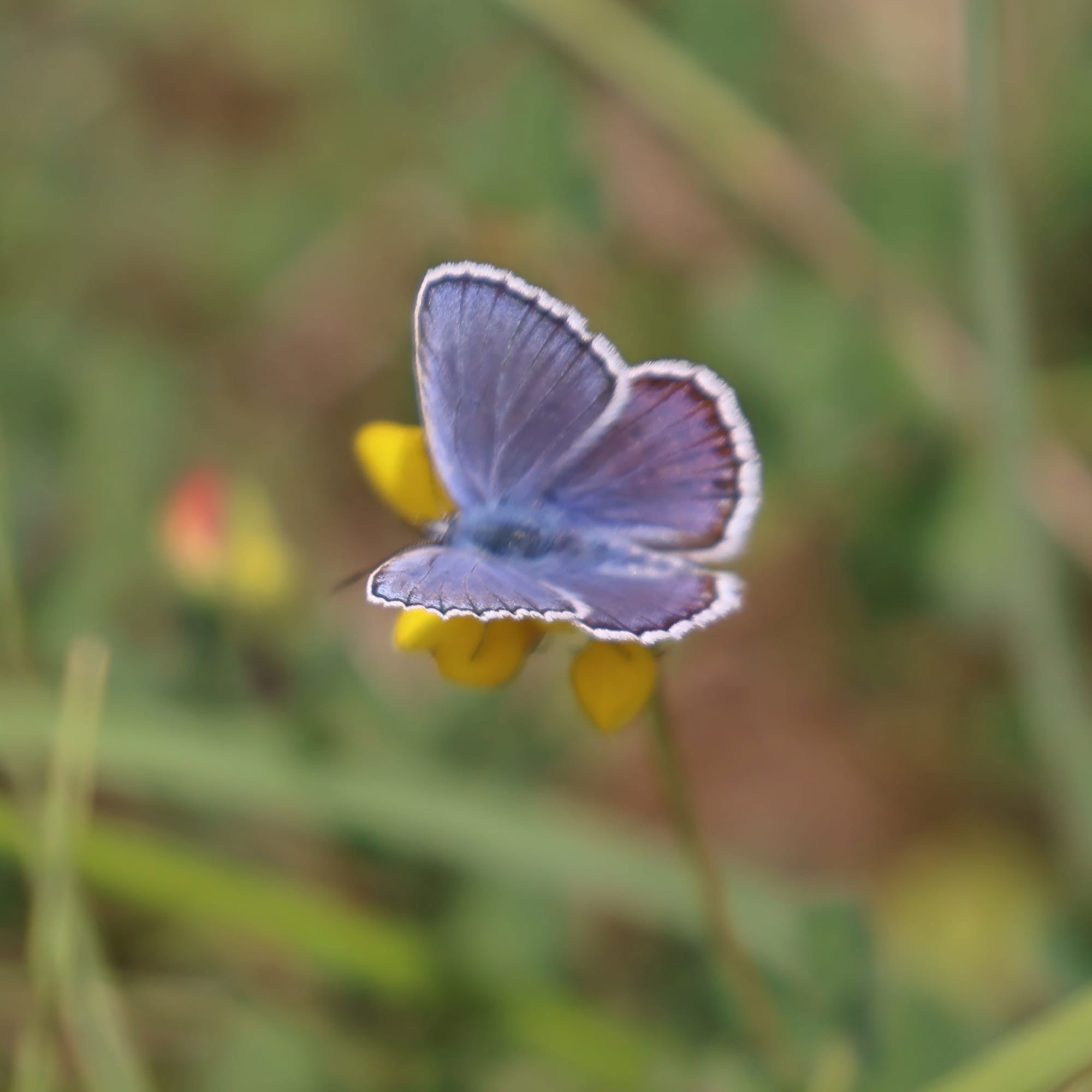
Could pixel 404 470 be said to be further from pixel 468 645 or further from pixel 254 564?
pixel 254 564

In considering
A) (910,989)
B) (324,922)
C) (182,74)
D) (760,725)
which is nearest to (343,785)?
(324,922)

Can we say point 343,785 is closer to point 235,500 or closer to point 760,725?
point 235,500

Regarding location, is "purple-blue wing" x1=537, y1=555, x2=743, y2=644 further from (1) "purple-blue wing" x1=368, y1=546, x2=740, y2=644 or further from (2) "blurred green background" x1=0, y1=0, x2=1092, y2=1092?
(2) "blurred green background" x1=0, y1=0, x2=1092, y2=1092

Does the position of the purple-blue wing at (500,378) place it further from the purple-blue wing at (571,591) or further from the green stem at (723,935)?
the green stem at (723,935)

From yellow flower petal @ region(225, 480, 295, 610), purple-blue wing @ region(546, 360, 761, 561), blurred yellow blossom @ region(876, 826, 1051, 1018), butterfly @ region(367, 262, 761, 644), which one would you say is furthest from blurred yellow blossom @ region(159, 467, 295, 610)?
blurred yellow blossom @ region(876, 826, 1051, 1018)

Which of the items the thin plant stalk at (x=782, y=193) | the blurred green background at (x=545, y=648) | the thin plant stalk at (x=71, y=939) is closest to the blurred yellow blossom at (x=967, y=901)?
the blurred green background at (x=545, y=648)

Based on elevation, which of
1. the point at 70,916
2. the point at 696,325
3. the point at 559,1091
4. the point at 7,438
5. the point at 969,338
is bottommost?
the point at 559,1091
